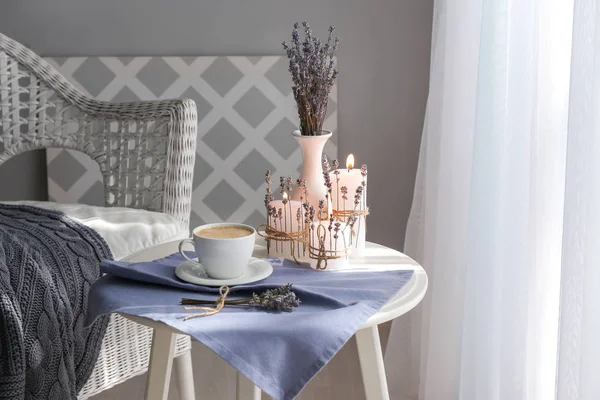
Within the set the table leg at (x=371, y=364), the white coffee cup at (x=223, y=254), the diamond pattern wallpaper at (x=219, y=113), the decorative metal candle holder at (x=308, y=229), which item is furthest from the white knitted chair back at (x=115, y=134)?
the table leg at (x=371, y=364)

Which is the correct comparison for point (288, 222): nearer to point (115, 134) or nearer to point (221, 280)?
point (221, 280)

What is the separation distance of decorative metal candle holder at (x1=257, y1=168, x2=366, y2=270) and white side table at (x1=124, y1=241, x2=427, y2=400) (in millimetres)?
53

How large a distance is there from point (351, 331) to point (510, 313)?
18.4 inches

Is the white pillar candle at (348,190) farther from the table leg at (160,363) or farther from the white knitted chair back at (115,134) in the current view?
the white knitted chair back at (115,134)

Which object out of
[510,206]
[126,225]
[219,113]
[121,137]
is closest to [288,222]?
[510,206]

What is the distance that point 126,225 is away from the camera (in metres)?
1.68

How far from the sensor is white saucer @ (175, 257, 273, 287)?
1.09m

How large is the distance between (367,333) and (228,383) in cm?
98

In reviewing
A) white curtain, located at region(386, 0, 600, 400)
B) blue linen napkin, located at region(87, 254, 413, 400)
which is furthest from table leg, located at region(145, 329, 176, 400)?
white curtain, located at region(386, 0, 600, 400)

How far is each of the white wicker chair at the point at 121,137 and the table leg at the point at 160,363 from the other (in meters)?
0.41

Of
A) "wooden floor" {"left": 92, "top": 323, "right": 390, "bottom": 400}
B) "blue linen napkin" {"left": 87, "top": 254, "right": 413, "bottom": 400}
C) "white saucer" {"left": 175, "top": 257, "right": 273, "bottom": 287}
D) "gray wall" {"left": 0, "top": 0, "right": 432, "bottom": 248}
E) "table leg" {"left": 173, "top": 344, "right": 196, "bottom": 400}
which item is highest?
"gray wall" {"left": 0, "top": 0, "right": 432, "bottom": 248}

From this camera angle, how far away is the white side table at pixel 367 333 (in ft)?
3.44

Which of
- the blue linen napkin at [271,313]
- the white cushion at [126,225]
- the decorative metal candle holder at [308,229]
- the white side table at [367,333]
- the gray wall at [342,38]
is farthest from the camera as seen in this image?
the gray wall at [342,38]

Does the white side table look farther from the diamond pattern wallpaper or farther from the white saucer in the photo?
the diamond pattern wallpaper
